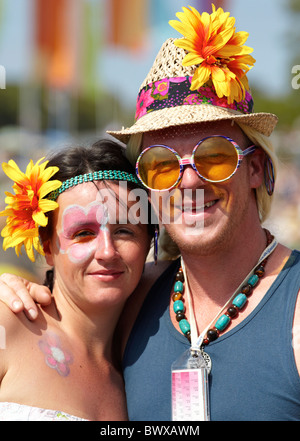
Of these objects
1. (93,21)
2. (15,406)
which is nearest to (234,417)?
(15,406)

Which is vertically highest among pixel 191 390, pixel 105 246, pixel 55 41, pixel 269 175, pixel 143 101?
pixel 55 41

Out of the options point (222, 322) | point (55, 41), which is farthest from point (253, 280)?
point (55, 41)

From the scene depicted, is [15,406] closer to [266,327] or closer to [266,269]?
[266,327]

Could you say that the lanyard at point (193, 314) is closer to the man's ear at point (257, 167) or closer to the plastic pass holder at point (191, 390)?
the plastic pass holder at point (191, 390)

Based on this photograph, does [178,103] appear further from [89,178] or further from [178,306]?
[178,306]

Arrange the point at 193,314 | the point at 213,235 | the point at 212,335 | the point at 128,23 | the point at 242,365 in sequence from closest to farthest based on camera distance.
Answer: the point at 242,365
the point at 212,335
the point at 213,235
the point at 193,314
the point at 128,23

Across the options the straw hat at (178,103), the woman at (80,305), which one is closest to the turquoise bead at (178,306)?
the woman at (80,305)

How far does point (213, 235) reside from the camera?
264 centimetres

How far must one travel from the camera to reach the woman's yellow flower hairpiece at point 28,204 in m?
2.71

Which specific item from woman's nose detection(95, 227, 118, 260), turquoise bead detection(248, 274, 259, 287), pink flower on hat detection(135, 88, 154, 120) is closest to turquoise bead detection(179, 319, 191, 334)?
turquoise bead detection(248, 274, 259, 287)

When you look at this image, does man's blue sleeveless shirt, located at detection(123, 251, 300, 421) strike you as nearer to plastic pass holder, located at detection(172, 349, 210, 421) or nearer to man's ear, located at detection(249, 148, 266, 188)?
plastic pass holder, located at detection(172, 349, 210, 421)

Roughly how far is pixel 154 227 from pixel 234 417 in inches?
42.7

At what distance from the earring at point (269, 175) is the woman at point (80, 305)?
69 centimetres

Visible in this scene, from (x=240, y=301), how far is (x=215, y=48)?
1.20 meters
